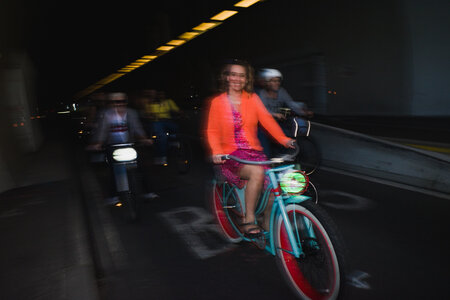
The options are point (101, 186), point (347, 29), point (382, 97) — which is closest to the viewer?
point (101, 186)

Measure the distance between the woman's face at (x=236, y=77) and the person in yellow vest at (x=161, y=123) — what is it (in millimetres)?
4896

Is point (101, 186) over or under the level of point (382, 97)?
under

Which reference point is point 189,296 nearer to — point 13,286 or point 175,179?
point 13,286

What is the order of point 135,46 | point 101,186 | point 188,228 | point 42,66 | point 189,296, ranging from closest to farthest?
point 189,296 < point 188,228 < point 101,186 < point 135,46 < point 42,66

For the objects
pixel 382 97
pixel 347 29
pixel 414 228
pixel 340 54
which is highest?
pixel 347 29

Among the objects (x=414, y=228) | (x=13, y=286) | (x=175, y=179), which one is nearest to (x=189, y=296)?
(x=13, y=286)

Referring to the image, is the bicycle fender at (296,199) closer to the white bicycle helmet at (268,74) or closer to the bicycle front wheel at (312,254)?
the bicycle front wheel at (312,254)

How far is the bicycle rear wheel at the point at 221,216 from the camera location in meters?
3.90

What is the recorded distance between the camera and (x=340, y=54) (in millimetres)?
16906

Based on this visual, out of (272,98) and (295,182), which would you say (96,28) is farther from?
(295,182)

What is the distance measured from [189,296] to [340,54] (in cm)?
1613

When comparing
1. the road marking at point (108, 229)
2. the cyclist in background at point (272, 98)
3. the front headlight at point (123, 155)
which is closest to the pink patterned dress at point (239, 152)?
the road marking at point (108, 229)

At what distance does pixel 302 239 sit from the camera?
8.71 feet

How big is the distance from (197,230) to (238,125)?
1827 millimetres
